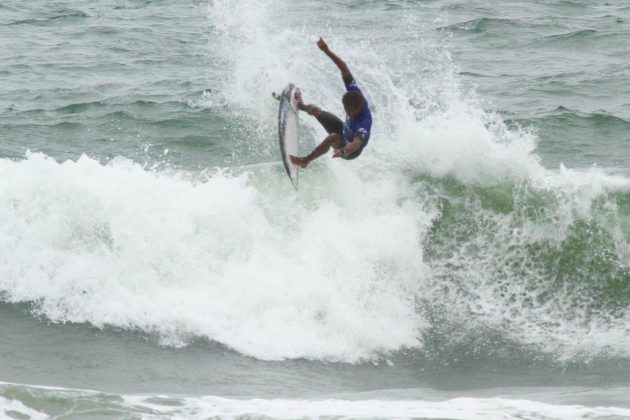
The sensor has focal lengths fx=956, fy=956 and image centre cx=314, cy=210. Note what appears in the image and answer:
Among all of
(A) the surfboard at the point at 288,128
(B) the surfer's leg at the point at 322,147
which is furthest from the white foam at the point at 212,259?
(B) the surfer's leg at the point at 322,147

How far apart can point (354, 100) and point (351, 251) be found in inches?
65.3

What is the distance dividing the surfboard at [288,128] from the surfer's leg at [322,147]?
15cm

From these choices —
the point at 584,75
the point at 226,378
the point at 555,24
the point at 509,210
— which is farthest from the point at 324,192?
the point at 555,24

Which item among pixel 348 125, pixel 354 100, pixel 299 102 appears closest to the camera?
pixel 354 100

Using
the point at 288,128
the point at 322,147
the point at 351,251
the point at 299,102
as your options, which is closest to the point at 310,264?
the point at 351,251

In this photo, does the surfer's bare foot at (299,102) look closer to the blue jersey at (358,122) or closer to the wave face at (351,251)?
the blue jersey at (358,122)

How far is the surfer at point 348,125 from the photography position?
915cm

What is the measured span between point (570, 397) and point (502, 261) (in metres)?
2.91

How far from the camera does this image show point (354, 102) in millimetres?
9273

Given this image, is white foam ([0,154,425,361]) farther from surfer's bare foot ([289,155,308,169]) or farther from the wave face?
surfer's bare foot ([289,155,308,169])

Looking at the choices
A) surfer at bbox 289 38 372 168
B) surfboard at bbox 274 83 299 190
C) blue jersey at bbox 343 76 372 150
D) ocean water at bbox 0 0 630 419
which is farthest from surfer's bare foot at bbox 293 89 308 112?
ocean water at bbox 0 0 630 419

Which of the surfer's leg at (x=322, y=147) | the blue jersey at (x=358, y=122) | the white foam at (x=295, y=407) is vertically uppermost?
the blue jersey at (x=358, y=122)

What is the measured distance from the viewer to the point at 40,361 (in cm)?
809

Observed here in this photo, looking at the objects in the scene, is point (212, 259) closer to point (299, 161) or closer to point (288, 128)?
point (299, 161)
